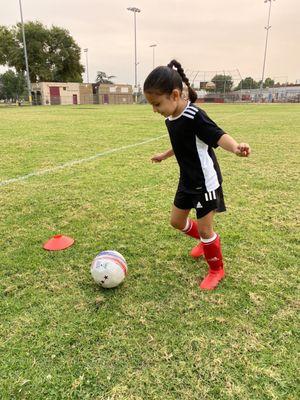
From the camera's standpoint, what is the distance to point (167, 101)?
223 centimetres

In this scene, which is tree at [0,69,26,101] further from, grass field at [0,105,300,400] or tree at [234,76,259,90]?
grass field at [0,105,300,400]

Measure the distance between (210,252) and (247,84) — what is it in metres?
66.3

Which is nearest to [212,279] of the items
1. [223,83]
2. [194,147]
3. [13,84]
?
[194,147]

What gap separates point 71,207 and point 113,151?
3.61m

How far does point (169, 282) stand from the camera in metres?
2.57

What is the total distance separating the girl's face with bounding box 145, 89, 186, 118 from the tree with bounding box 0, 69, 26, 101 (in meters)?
72.1

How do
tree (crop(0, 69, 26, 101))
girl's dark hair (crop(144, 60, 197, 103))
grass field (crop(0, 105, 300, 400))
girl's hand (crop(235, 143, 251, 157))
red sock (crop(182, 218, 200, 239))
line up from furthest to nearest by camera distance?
tree (crop(0, 69, 26, 101)) → red sock (crop(182, 218, 200, 239)) → girl's dark hair (crop(144, 60, 197, 103)) → girl's hand (crop(235, 143, 251, 157)) → grass field (crop(0, 105, 300, 400))

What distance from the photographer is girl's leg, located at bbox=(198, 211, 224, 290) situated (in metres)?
2.46

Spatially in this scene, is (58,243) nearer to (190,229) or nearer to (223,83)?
(190,229)

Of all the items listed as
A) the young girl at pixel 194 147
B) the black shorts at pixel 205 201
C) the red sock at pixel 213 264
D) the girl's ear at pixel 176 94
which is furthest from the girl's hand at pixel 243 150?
the red sock at pixel 213 264

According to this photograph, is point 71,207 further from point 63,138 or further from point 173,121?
point 63,138

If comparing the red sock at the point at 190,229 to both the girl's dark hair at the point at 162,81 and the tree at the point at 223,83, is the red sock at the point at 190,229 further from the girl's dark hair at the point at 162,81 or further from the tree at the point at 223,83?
the tree at the point at 223,83

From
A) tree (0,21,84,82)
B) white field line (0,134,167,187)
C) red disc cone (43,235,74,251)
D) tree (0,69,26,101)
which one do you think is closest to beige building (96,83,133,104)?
tree (0,21,84,82)

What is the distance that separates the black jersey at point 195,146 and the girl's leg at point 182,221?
269 millimetres
